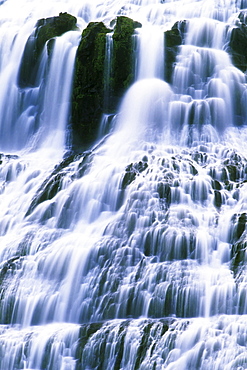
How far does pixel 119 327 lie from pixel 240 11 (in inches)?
528

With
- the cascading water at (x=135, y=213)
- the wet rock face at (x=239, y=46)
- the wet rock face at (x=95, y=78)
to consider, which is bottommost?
the cascading water at (x=135, y=213)

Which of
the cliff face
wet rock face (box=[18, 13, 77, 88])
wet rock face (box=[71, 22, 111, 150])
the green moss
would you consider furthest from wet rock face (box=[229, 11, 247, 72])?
wet rock face (box=[18, 13, 77, 88])

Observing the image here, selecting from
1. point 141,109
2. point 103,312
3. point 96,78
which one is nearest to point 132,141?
point 141,109

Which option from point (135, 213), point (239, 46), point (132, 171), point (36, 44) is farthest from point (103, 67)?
point (135, 213)

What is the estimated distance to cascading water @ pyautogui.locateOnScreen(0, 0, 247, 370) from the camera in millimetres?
13914

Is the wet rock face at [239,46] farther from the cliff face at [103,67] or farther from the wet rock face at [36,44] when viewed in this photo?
the wet rock face at [36,44]

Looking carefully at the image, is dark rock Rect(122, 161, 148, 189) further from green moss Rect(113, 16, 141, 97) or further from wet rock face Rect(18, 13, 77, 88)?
wet rock face Rect(18, 13, 77, 88)

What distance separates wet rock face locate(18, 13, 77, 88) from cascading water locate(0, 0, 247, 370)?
0.22m

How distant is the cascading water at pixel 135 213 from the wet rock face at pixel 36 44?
223mm

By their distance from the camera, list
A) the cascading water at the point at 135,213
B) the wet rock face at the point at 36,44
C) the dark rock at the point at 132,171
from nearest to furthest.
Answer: the cascading water at the point at 135,213
the dark rock at the point at 132,171
the wet rock face at the point at 36,44

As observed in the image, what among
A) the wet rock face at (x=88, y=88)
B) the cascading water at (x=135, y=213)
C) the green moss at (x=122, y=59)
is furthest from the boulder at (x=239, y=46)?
the wet rock face at (x=88, y=88)

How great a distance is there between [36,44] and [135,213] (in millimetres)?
9196

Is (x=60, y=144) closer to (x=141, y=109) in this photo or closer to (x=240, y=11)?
(x=141, y=109)

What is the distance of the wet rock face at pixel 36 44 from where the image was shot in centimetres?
2303
